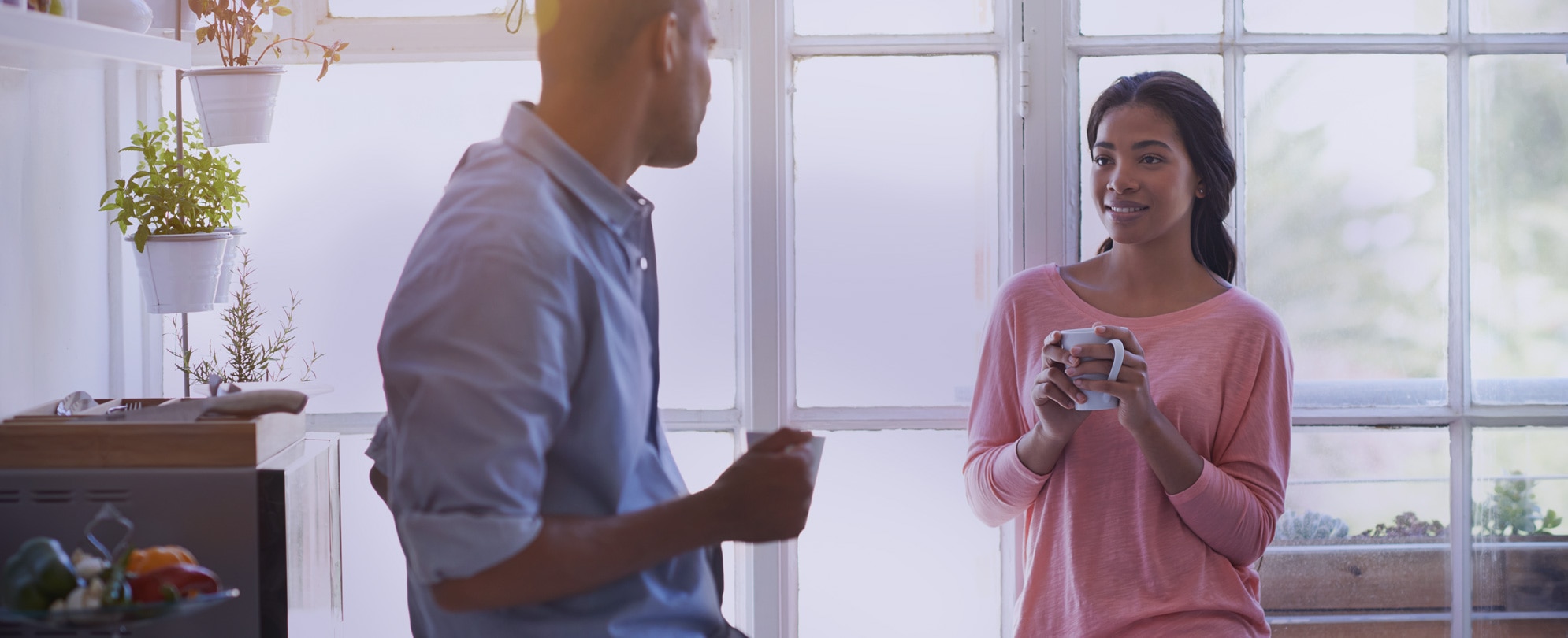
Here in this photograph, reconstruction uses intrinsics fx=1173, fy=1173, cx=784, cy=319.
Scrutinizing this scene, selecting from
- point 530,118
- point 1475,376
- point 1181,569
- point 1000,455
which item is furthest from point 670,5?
point 1475,376

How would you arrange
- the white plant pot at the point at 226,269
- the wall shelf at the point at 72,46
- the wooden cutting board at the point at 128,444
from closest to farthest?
the wall shelf at the point at 72,46
the wooden cutting board at the point at 128,444
the white plant pot at the point at 226,269

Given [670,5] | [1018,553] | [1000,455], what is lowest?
[1018,553]

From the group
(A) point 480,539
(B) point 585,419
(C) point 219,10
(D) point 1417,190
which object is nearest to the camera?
(A) point 480,539

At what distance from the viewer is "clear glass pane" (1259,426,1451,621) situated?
2.14 metres

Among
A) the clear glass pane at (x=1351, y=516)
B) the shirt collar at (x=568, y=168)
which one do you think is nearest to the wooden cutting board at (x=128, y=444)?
the shirt collar at (x=568, y=168)

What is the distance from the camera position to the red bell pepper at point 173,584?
1105 mm

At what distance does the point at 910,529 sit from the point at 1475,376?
106 cm

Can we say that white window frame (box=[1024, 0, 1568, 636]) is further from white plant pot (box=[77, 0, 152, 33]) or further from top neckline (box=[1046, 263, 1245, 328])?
white plant pot (box=[77, 0, 152, 33])

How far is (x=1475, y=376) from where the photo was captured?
2.12 meters

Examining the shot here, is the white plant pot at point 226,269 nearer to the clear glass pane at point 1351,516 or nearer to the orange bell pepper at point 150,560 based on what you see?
the orange bell pepper at point 150,560

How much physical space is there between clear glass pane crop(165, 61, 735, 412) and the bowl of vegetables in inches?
42.7

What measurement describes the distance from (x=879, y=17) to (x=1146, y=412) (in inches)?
36.2

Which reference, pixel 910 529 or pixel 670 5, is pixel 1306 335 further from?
pixel 670 5

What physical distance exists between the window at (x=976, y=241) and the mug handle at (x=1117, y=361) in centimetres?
55
